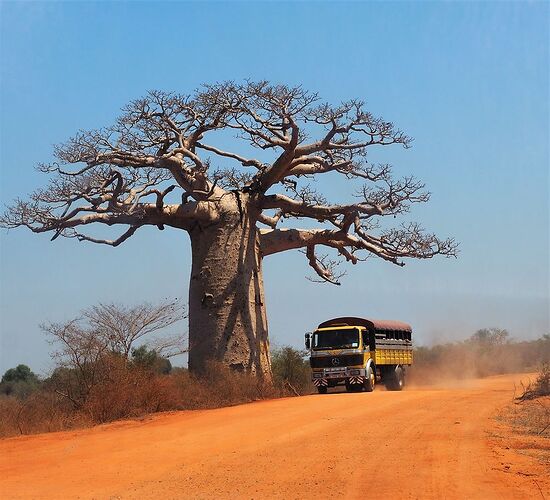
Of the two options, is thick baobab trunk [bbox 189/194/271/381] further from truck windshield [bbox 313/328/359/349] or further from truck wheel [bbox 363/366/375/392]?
truck wheel [bbox 363/366/375/392]

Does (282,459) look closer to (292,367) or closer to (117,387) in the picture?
(117,387)

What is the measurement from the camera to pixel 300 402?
16984mm

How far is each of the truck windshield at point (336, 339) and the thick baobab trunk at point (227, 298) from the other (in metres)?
1.84

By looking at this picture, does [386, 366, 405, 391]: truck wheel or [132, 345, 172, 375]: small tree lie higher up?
[132, 345, 172, 375]: small tree

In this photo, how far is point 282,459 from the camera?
9125 mm

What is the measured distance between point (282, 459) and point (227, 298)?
11093 mm

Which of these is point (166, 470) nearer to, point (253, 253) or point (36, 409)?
point (36, 409)

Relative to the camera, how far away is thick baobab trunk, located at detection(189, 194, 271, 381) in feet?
65.2

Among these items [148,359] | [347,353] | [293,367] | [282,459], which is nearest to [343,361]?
[347,353]

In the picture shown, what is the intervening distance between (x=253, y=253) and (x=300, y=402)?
5.27 metres

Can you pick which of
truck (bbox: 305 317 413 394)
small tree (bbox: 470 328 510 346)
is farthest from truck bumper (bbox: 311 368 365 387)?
small tree (bbox: 470 328 510 346)

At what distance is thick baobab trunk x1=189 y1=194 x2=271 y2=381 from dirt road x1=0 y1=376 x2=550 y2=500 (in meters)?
5.44

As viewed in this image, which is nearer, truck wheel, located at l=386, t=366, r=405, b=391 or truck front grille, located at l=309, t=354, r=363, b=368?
truck front grille, located at l=309, t=354, r=363, b=368

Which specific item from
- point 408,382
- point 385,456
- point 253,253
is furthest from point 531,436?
point 408,382
